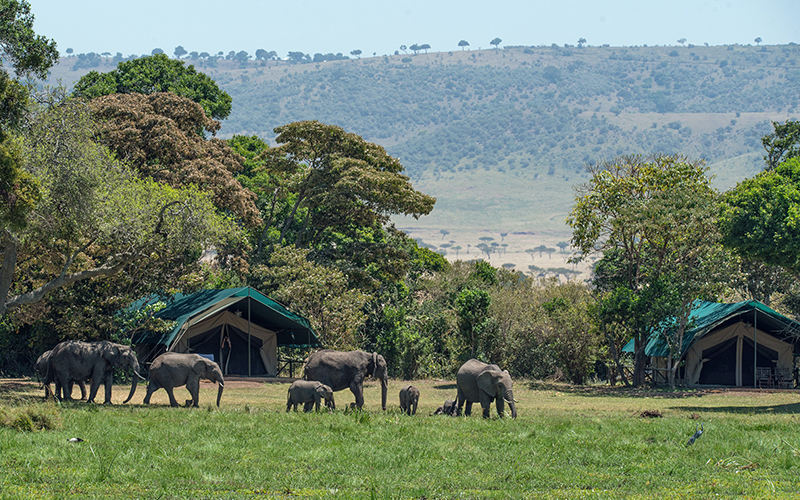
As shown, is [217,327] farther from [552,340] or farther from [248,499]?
[248,499]

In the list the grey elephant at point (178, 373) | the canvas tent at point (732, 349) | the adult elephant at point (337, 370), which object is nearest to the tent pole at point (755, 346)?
the canvas tent at point (732, 349)

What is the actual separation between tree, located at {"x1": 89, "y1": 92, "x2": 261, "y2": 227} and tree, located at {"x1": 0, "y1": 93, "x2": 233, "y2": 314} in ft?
23.9

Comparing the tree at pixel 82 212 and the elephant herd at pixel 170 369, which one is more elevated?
the tree at pixel 82 212

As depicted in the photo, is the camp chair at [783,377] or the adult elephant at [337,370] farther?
the camp chair at [783,377]

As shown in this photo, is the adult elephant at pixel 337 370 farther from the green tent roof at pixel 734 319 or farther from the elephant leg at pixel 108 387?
the green tent roof at pixel 734 319

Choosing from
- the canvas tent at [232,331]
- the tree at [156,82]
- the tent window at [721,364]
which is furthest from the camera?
the tree at [156,82]

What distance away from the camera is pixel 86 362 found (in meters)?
24.8

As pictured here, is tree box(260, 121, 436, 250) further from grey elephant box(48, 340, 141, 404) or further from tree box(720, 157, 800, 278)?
grey elephant box(48, 340, 141, 404)

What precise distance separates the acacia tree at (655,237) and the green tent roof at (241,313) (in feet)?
45.7

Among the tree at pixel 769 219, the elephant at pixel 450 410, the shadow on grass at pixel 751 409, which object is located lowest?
the elephant at pixel 450 410

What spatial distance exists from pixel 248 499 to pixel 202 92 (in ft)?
158

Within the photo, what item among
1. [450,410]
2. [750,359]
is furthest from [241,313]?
[750,359]

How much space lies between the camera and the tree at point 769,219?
27.9 meters

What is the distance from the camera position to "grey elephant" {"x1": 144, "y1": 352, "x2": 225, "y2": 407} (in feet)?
80.2
